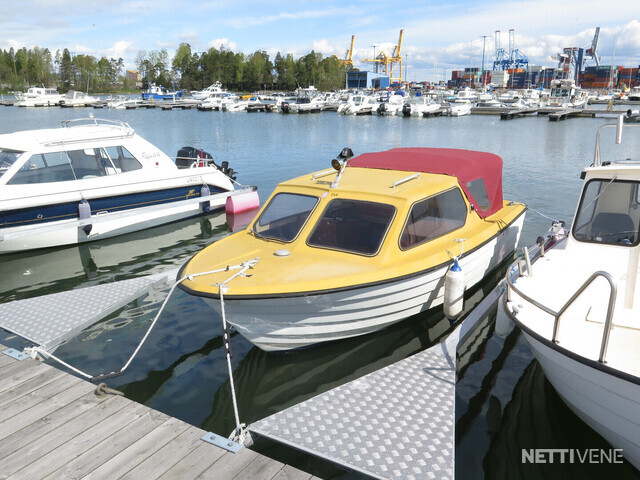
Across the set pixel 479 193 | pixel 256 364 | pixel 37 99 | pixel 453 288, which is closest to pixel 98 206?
pixel 256 364

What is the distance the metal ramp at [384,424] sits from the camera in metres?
4.31

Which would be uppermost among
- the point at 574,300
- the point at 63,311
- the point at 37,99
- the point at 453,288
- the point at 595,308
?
the point at 37,99

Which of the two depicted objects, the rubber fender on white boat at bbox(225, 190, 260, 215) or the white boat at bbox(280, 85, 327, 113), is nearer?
the rubber fender on white boat at bbox(225, 190, 260, 215)

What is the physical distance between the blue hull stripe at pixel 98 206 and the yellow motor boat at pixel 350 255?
6514mm

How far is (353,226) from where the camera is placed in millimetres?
7242

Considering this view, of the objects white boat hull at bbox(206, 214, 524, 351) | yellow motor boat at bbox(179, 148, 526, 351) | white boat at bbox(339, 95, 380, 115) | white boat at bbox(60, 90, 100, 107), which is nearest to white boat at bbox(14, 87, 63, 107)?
white boat at bbox(60, 90, 100, 107)

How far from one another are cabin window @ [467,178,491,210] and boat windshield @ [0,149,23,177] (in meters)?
10.6

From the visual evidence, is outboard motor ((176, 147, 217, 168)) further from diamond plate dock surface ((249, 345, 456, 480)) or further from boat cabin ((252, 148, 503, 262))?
diamond plate dock surface ((249, 345, 456, 480))

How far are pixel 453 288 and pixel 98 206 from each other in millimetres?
9764

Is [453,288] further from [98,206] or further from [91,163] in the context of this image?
[91,163]

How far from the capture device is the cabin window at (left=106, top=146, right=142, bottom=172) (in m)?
13.2

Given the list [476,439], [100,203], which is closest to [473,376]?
[476,439]

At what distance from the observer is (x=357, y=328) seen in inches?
275

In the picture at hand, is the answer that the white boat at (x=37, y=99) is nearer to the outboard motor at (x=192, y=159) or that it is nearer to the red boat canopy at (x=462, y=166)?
the outboard motor at (x=192, y=159)
